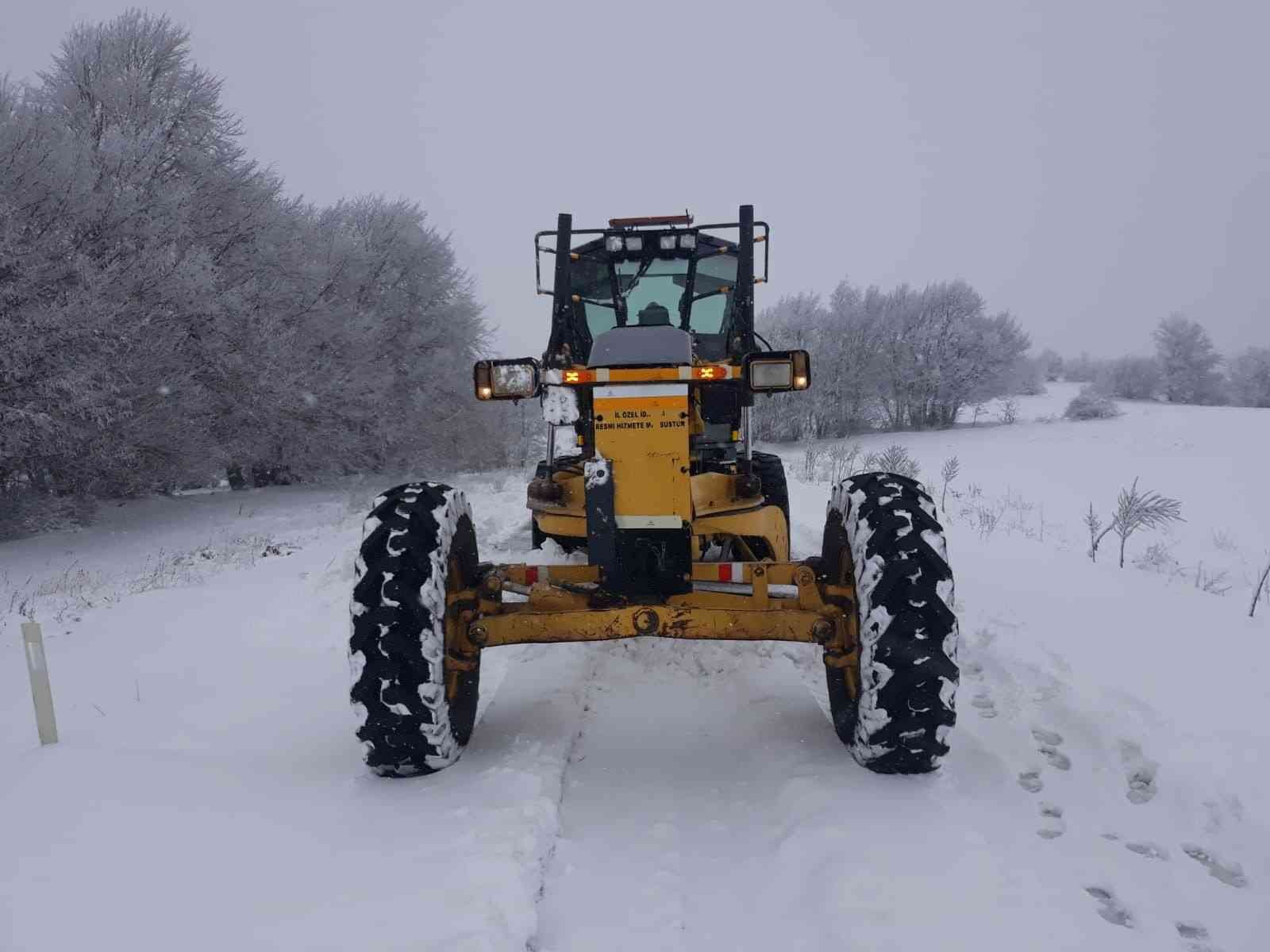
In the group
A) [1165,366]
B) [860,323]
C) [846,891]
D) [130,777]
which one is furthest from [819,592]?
[1165,366]

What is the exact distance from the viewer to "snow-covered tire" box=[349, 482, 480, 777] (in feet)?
8.75

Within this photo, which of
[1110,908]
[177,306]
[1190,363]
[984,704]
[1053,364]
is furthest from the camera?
[1053,364]

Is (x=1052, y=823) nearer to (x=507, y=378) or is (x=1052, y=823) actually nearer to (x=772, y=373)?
(x=772, y=373)

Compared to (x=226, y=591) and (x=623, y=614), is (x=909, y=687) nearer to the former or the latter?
→ (x=623, y=614)

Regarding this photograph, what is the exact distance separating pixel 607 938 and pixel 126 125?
15531 mm

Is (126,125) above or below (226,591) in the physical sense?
above

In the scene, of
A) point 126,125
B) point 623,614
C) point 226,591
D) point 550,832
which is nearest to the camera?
point 550,832

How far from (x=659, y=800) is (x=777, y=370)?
1.82 meters

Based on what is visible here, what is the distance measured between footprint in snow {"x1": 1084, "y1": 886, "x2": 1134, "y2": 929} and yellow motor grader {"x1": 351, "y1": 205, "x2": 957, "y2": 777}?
596 mm

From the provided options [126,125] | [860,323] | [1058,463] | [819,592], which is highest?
[126,125]

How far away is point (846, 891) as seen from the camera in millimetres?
2104

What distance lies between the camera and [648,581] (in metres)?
3.05

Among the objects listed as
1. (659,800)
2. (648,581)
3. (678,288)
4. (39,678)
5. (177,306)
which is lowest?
(659,800)

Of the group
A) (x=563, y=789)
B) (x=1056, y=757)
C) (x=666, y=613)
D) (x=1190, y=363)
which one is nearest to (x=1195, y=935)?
(x=1056, y=757)
